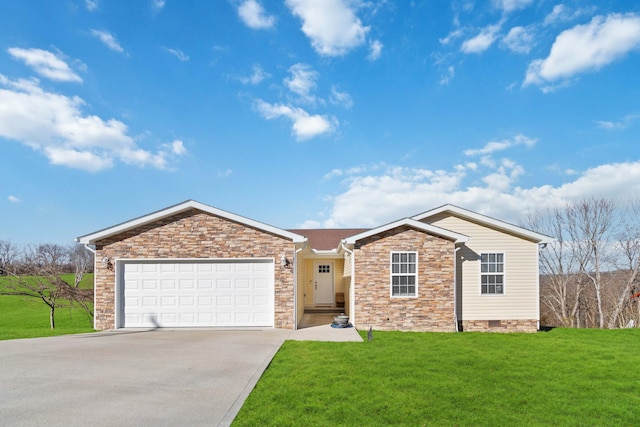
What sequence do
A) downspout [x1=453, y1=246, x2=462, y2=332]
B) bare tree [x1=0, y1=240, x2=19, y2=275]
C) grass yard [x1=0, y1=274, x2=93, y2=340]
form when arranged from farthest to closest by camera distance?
grass yard [x1=0, y1=274, x2=93, y2=340]
bare tree [x1=0, y1=240, x2=19, y2=275]
downspout [x1=453, y1=246, x2=462, y2=332]

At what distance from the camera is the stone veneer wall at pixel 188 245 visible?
11.9 m

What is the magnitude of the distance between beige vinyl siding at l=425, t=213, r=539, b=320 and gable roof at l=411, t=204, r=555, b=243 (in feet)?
0.61

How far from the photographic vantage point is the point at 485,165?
16.9 m

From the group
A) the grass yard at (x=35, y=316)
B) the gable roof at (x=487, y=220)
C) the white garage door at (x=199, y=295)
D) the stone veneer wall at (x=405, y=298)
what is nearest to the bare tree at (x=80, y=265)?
the grass yard at (x=35, y=316)

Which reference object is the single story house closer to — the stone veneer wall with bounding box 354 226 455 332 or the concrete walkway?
the stone veneer wall with bounding box 354 226 455 332

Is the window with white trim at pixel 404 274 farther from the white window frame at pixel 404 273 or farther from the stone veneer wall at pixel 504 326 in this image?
the stone veneer wall at pixel 504 326

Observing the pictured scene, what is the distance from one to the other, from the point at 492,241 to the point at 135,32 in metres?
13.7

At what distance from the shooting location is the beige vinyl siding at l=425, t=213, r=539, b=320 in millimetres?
12688

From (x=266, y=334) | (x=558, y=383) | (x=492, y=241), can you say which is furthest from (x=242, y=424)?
(x=492, y=241)

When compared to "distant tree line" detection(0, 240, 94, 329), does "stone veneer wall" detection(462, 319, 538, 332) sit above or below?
below

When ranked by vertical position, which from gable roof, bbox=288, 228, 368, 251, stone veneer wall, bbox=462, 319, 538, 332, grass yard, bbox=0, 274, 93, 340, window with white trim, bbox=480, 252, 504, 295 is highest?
gable roof, bbox=288, 228, 368, 251

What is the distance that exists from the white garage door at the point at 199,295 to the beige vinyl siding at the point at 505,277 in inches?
263

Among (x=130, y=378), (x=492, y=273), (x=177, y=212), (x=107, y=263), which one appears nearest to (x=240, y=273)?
(x=177, y=212)

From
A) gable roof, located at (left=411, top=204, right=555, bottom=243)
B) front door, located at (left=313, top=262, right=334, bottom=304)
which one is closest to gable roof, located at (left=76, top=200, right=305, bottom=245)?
gable roof, located at (left=411, top=204, right=555, bottom=243)
